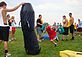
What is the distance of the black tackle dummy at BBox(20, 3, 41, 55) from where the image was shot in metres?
12.0

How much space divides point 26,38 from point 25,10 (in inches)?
45.9

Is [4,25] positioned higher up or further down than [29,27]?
higher up

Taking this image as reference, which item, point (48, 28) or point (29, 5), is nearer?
point (29, 5)

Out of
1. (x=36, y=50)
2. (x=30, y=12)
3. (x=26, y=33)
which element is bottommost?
(x=36, y=50)

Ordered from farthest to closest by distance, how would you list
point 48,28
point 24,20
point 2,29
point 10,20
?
point 10,20 → point 48,28 → point 24,20 → point 2,29

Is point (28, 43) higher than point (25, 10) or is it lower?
lower

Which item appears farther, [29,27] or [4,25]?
[29,27]

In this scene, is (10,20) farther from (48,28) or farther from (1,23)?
(1,23)

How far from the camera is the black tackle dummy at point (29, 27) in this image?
11992 mm

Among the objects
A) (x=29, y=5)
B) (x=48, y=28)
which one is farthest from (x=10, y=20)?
(x=29, y=5)

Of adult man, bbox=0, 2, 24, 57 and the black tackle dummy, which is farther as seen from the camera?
the black tackle dummy

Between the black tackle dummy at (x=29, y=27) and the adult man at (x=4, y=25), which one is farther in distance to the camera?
the black tackle dummy at (x=29, y=27)

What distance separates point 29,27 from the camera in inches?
470

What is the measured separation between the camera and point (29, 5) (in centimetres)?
1241
